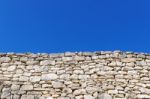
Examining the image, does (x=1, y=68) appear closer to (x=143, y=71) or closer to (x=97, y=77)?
(x=97, y=77)

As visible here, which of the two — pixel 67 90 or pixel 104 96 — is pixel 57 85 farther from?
pixel 104 96

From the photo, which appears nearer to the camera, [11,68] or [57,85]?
[57,85]

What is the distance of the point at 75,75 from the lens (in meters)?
10.3

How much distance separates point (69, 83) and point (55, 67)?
0.66 m

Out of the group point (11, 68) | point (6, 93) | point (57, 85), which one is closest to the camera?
point (6, 93)

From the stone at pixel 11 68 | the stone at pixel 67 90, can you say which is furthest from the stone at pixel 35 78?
the stone at pixel 67 90

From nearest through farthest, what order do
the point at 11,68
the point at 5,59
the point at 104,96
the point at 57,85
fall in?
the point at 104,96, the point at 57,85, the point at 11,68, the point at 5,59

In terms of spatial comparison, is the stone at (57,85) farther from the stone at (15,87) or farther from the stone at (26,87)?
the stone at (15,87)

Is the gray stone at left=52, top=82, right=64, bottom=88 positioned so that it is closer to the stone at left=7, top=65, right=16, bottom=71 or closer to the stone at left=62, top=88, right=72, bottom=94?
the stone at left=62, top=88, right=72, bottom=94

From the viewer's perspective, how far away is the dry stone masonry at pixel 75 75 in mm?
9984

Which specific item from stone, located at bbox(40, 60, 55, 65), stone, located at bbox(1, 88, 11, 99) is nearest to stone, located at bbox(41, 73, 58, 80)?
stone, located at bbox(40, 60, 55, 65)

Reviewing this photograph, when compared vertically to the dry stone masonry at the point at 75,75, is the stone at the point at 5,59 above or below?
above

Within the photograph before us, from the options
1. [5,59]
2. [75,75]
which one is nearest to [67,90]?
[75,75]

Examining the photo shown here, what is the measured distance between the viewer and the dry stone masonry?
9.98 m
